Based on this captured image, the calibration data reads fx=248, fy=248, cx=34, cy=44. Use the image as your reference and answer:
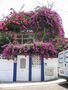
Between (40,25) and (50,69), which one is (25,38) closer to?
(40,25)

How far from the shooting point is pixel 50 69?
65.2ft

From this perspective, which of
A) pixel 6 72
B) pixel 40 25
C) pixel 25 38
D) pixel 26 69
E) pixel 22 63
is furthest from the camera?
pixel 40 25

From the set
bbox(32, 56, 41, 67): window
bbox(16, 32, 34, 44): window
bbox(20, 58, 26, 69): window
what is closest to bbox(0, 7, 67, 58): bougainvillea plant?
bbox(16, 32, 34, 44): window

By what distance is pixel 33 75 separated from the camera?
19.8 m

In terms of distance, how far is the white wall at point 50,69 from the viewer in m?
19.8

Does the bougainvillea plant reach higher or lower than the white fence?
higher

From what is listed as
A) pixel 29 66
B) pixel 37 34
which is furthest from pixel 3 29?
pixel 29 66

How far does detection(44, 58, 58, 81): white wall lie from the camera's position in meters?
19.8

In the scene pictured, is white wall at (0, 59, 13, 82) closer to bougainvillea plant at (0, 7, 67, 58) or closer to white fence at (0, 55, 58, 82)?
white fence at (0, 55, 58, 82)

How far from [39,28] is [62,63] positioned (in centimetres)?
738

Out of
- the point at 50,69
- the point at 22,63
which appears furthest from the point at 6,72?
the point at 50,69

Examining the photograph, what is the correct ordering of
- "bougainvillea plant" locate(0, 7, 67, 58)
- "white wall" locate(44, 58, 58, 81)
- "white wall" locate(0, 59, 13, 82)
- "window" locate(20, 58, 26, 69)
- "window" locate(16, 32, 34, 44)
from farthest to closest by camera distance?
"window" locate(16, 32, 34, 44)
"bougainvillea plant" locate(0, 7, 67, 58)
"window" locate(20, 58, 26, 69)
"white wall" locate(44, 58, 58, 81)
"white wall" locate(0, 59, 13, 82)

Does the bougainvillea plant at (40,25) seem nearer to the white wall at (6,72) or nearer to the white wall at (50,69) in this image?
the white wall at (50,69)

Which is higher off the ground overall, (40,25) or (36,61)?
(40,25)
